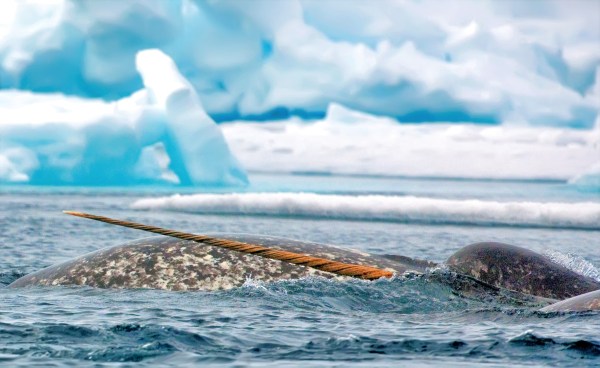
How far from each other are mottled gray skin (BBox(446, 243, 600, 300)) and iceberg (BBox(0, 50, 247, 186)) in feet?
95.7

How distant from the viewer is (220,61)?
4491cm

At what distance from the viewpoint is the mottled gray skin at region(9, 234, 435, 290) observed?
27.1 ft

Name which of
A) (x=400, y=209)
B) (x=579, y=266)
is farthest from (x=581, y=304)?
(x=400, y=209)

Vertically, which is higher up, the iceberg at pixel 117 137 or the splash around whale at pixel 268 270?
the iceberg at pixel 117 137

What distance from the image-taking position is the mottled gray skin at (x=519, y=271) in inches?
333

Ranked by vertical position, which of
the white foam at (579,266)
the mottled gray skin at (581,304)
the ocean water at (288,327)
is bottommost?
the ocean water at (288,327)

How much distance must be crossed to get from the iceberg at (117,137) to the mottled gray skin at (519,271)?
29.2 m

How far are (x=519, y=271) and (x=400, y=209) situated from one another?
17189 mm

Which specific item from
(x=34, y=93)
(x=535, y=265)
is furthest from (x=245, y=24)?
(x=535, y=265)

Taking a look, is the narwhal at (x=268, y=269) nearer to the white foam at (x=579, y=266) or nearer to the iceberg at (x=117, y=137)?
the white foam at (x=579, y=266)

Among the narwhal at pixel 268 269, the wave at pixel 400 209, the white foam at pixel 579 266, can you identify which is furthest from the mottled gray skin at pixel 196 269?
the wave at pixel 400 209

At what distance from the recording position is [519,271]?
28.3ft

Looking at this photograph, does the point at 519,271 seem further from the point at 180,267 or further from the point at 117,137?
the point at 117,137

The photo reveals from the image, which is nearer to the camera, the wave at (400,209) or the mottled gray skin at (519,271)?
the mottled gray skin at (519,271)
